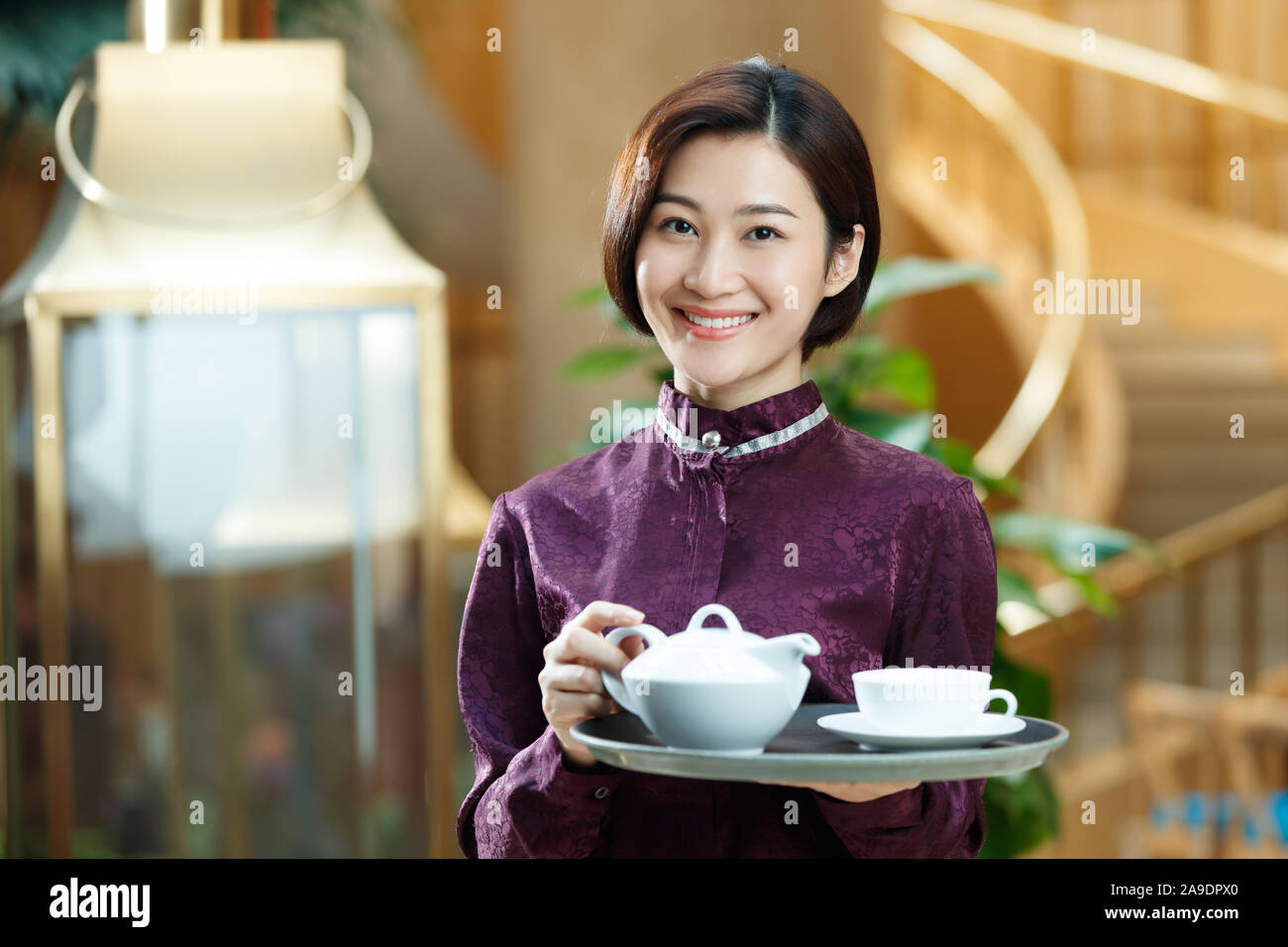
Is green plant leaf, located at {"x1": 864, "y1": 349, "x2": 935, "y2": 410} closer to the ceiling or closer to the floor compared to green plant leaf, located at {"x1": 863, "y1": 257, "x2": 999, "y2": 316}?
closer to the floor

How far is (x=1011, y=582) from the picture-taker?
196 cm

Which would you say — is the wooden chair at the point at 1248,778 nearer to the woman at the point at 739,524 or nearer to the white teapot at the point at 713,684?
the woman at the point at 739,524

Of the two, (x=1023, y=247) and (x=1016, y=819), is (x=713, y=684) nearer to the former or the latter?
(x=1016, y=819)

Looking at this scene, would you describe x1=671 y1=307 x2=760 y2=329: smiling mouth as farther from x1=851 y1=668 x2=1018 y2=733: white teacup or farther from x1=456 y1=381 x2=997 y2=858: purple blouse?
x1=851 y1=668 x2=1018 y2=733: white teacup

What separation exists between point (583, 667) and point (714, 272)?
0.77 feet

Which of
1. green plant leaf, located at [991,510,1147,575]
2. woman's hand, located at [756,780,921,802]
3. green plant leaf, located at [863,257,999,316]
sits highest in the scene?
green plant leaf, located at [863,257,999,316]

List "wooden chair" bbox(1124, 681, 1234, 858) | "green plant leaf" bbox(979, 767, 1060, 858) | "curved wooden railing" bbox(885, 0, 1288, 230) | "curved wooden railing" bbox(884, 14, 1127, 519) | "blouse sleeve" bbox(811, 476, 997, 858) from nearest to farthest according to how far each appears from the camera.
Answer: "blouse sleeve" bbox(811, 476, 997, 858) → "green plant leaf" bbox(979, 767, 1060, 858) → "wooden chair" bbox(1124, 681, 1234, 858) → "curved wooden railing" bbox(884, 14, 1127, 519) → "curved wooden railing" bbox(885, 0, 1288, 230)

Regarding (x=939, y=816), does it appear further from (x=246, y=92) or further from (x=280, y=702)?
(x=280, y=702)

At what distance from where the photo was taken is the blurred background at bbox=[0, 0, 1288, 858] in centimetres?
193

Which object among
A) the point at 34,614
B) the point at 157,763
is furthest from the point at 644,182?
the point at 34,614

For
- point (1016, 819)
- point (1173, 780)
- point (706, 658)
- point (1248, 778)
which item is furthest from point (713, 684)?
point (1173, 780)

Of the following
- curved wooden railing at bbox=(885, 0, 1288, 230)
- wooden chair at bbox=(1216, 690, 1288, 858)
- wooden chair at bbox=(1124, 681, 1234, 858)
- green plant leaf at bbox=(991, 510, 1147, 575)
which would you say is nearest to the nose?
green plant leaf at bbox=(991, 510, 1147, 575)

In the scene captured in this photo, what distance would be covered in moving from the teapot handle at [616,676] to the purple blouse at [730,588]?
0.21ft

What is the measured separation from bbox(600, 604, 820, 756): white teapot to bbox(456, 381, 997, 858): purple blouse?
0.08 meters
